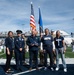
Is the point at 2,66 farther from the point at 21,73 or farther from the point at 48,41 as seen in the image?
the point at 48,41

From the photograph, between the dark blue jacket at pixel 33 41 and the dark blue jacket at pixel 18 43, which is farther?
the dark blue jacket at pixel 18 43

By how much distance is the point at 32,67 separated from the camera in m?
11.4

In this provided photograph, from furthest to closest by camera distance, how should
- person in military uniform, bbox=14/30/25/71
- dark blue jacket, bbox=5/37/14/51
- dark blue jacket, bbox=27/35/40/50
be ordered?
person in military uniform, bbox=14/30/25/71, dark blue jacket, bbox=27/35/40/50, dark blue jacket, bbox=5/37/14/51

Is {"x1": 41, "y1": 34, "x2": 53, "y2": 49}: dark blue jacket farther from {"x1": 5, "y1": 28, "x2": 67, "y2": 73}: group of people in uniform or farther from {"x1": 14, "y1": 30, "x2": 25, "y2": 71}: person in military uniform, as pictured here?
{"x1": 14, "y1": 30, "x2": 25, "y2": 71}: person in military uniform

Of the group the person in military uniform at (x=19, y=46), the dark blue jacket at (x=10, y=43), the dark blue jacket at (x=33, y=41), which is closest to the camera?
the dark blue jacket at (x=10, y=43)

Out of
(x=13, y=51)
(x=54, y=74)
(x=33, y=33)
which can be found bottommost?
(x=54, y=74)

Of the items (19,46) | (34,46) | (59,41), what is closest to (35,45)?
(34,46)

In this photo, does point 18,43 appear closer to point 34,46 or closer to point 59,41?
point 34,46

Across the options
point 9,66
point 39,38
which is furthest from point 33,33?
point 9,66

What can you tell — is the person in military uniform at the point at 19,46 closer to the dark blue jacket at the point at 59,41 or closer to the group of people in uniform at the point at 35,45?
the group of people in uniform at the point at 35,45

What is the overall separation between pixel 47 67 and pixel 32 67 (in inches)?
28.3

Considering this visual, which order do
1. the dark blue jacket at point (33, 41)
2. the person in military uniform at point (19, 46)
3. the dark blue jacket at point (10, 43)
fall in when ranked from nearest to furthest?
the dark blue jacket at point (10, 43), the dark blue jacket at point (33, 41), the person in military uniform at point (19, 46)

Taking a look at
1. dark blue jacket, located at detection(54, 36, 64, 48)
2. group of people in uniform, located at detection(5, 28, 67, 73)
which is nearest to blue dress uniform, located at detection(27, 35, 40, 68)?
group of people in uniform, located at detection(5, 28, 67, 73)

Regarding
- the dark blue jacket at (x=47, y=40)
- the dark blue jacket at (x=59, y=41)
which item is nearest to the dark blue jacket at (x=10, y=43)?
the dark blue jacket at (x=47, y=40)
